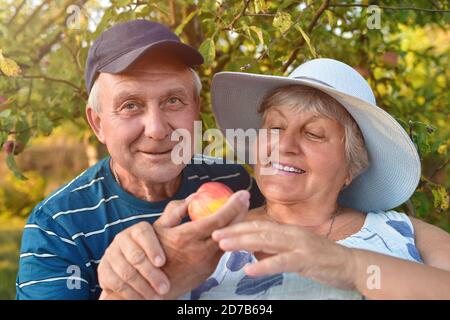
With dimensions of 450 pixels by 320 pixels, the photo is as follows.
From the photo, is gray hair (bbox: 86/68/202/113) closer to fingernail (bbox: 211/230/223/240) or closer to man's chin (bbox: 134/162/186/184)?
man's chin (bbox: 134/162/186/184)

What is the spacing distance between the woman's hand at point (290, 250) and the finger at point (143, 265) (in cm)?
21

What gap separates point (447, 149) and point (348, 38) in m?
0.84

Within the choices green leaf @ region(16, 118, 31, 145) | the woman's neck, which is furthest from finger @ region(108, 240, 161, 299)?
green leaf @ region(16, 118, 31, 145)

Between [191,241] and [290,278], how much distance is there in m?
0.52

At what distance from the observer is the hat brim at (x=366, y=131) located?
231 cm

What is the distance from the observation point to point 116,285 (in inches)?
72.9

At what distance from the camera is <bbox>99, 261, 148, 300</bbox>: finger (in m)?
1.85

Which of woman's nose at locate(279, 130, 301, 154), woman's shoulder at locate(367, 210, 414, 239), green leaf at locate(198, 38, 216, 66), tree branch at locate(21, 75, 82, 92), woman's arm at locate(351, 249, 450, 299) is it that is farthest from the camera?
tree branch at locate(21, 75, 82, 92)

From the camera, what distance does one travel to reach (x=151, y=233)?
1.83 m

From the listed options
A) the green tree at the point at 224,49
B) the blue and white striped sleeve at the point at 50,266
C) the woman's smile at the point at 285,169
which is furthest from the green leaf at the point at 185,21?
the blue and white striped sleeve at the point at 50,266

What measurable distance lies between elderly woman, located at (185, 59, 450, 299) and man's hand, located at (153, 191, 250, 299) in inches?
9.7

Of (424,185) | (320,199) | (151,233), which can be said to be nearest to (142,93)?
(151,233)
